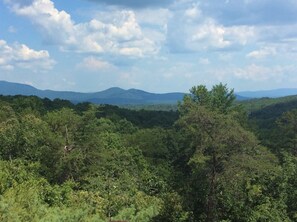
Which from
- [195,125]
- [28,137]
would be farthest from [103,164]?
[195,125]

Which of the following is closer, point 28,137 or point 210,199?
point 210,199

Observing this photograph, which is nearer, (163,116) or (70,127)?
(70,127)

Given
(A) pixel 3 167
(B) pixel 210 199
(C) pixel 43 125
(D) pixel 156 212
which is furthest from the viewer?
(C) pixel 43 125

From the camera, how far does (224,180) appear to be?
26812 mm

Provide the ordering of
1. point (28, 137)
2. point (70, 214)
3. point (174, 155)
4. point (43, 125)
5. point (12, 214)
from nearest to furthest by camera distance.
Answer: point (12, 214) → point (70, 214) → point (28, 137) → point (43, 125) → point (174, 155)

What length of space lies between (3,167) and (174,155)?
1477 inches

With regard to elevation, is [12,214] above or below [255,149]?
below

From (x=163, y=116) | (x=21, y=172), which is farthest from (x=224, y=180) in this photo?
(x=163, y=116)

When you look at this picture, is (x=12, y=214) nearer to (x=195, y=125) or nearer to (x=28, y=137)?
(x=195, y=125)

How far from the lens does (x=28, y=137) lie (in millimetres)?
40531

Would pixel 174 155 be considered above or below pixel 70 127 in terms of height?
below

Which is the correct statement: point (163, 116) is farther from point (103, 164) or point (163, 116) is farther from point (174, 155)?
point (103, 164)

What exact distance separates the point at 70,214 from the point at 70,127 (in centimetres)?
1768

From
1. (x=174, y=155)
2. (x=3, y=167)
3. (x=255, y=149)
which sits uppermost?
(x=255, y=149)
